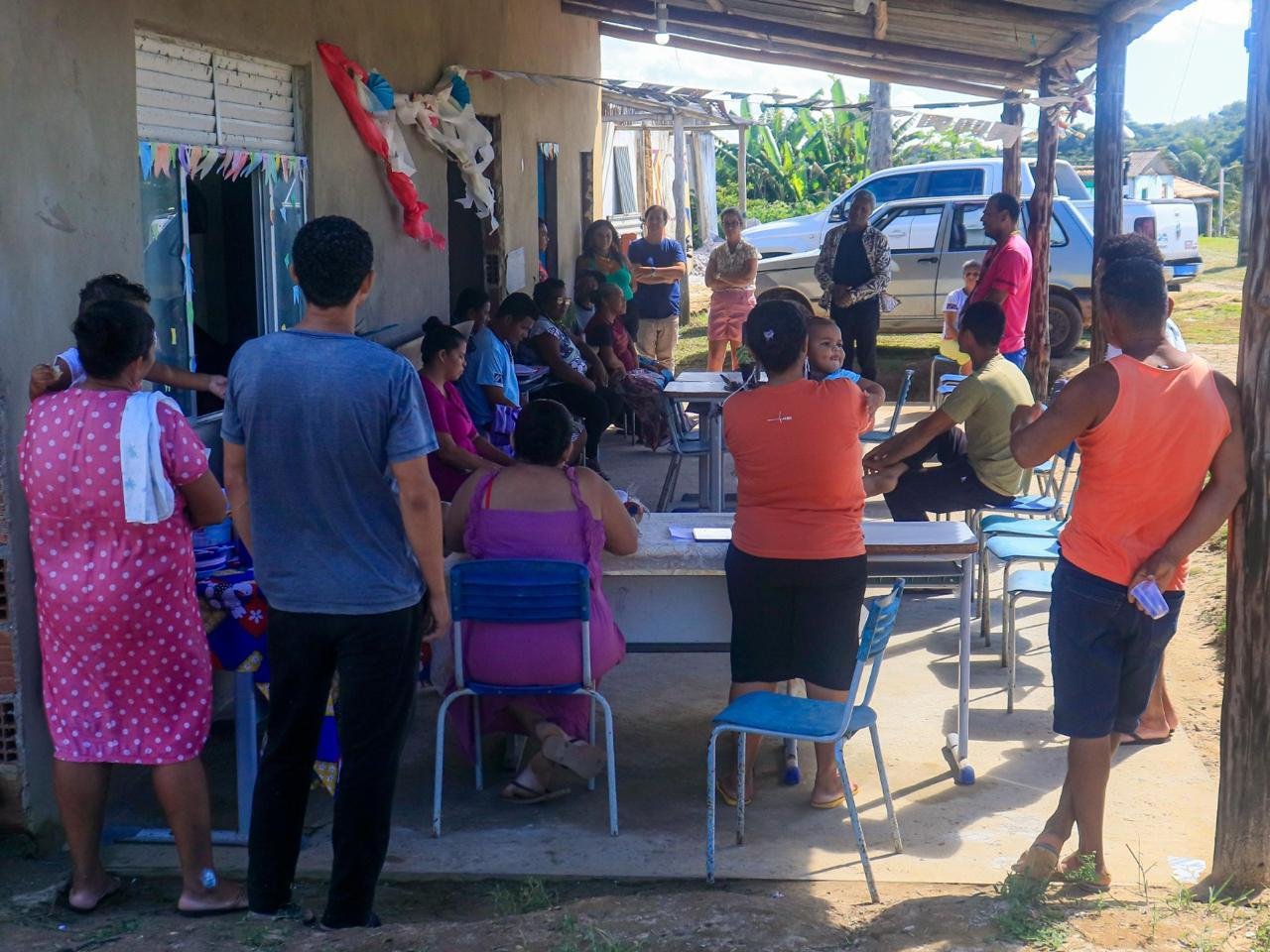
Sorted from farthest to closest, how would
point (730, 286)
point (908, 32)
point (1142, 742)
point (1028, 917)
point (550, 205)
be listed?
point (550, 205)
point (730, 286)
point (908, 32)
point (1142, 742)
point (1028, 917)

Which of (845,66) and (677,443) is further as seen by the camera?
(845,66)

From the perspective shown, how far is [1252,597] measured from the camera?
3822 mm

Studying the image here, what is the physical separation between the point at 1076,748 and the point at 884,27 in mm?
7451

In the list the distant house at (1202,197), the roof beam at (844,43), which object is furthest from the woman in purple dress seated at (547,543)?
the distant house at (1202,197)

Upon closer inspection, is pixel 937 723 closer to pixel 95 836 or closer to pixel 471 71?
pixel 95 836

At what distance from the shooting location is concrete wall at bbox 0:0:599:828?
159 inches

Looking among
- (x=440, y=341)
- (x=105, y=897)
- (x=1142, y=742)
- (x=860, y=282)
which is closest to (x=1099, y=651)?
(x=1142, y=742)

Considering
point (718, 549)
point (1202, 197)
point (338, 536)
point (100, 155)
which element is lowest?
point (718, 549)

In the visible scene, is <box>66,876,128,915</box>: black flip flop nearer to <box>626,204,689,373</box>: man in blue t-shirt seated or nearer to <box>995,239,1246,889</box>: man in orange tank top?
<box>995,239,1246,889</box>: man in orange tank top

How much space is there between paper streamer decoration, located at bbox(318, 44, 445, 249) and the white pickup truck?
29.8ft

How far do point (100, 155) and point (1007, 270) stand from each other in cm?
627

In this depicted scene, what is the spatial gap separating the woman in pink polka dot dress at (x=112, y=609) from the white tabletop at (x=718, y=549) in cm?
143

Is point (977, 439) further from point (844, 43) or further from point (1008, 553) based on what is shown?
point (844, 43)

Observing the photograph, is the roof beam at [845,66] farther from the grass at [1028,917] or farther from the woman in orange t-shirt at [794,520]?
the grass at [1028,917]
